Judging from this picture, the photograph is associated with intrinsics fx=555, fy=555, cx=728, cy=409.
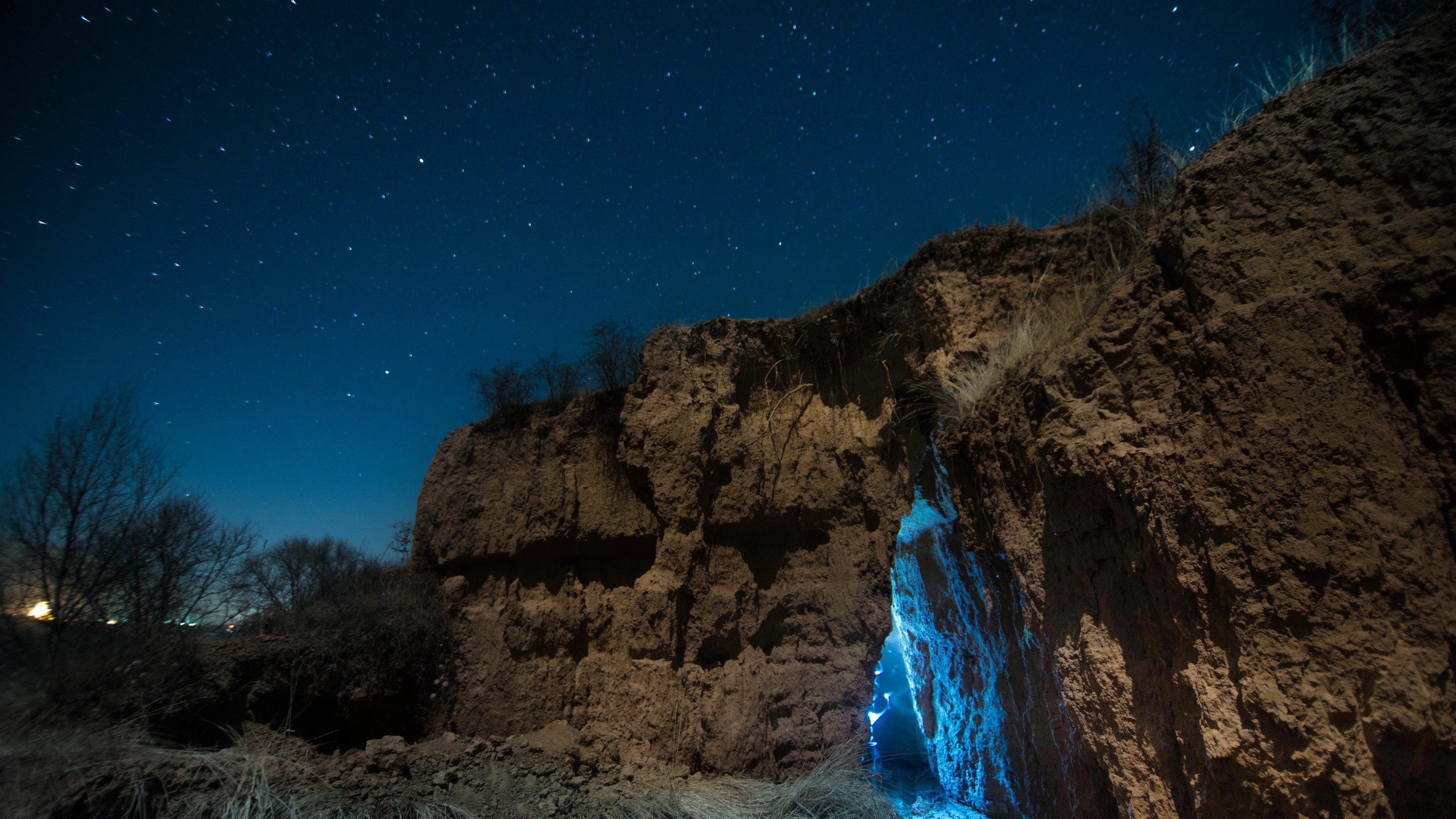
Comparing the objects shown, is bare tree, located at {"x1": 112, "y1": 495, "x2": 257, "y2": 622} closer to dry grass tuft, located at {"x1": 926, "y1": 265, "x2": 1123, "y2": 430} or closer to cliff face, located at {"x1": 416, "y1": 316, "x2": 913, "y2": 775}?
cliff face, located at {"x1": 416, "y1": 316, "x2": 913, "y2": 775}

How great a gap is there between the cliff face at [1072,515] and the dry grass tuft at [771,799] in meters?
0.35

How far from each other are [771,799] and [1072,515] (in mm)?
3814

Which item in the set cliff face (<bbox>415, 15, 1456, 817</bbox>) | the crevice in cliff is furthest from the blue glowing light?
the crevice in cliff

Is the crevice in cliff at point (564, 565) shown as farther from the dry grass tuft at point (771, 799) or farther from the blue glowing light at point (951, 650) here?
the blue glowing light at point (951, 650)

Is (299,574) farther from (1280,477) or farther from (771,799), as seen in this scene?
(1280,477)

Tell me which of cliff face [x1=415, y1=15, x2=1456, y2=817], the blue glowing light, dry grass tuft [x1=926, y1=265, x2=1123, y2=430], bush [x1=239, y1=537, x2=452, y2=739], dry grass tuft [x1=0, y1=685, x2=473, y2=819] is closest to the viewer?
cliff face [x1=415, y1=15, x2=1456, y2=817]

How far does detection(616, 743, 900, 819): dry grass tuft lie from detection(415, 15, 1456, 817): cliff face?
0.35 meters

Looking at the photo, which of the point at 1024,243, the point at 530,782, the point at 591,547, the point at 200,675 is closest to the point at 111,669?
the point at 200,675

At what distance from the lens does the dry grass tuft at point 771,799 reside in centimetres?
495

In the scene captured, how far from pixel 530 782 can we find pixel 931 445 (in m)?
5.28

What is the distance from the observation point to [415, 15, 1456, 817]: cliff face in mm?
2387

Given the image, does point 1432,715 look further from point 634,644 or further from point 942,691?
point 634,644

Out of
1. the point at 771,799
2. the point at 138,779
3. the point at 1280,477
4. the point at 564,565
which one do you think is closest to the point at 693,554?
the point at 564,565

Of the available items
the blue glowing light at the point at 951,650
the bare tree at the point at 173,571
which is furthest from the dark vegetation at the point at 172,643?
the blue glowing light at the point at 951,650
